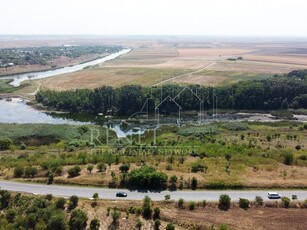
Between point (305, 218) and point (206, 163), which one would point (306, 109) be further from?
point (305, 218)

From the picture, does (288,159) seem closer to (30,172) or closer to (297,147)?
(297,147)

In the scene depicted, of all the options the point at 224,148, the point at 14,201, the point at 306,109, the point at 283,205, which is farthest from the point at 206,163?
the point at 306,109

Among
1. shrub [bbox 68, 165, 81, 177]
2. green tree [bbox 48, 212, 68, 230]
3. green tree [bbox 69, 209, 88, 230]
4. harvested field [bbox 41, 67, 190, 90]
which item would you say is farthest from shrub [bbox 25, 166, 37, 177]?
harvested field [bbox 41, 67, 190, 90]

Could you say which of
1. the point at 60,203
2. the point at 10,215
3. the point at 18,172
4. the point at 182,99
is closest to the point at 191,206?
the point at 60,203

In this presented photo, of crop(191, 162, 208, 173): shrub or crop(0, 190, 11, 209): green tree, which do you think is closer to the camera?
crop(0, 190, 11, 209): green tree

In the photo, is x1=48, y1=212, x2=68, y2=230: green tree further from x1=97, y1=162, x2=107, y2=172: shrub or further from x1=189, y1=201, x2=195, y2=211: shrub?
x1=97, y1=162, x2=107, y2=172: shrub

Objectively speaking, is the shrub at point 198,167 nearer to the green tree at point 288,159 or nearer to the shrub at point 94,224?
the green tree at point 288,159
